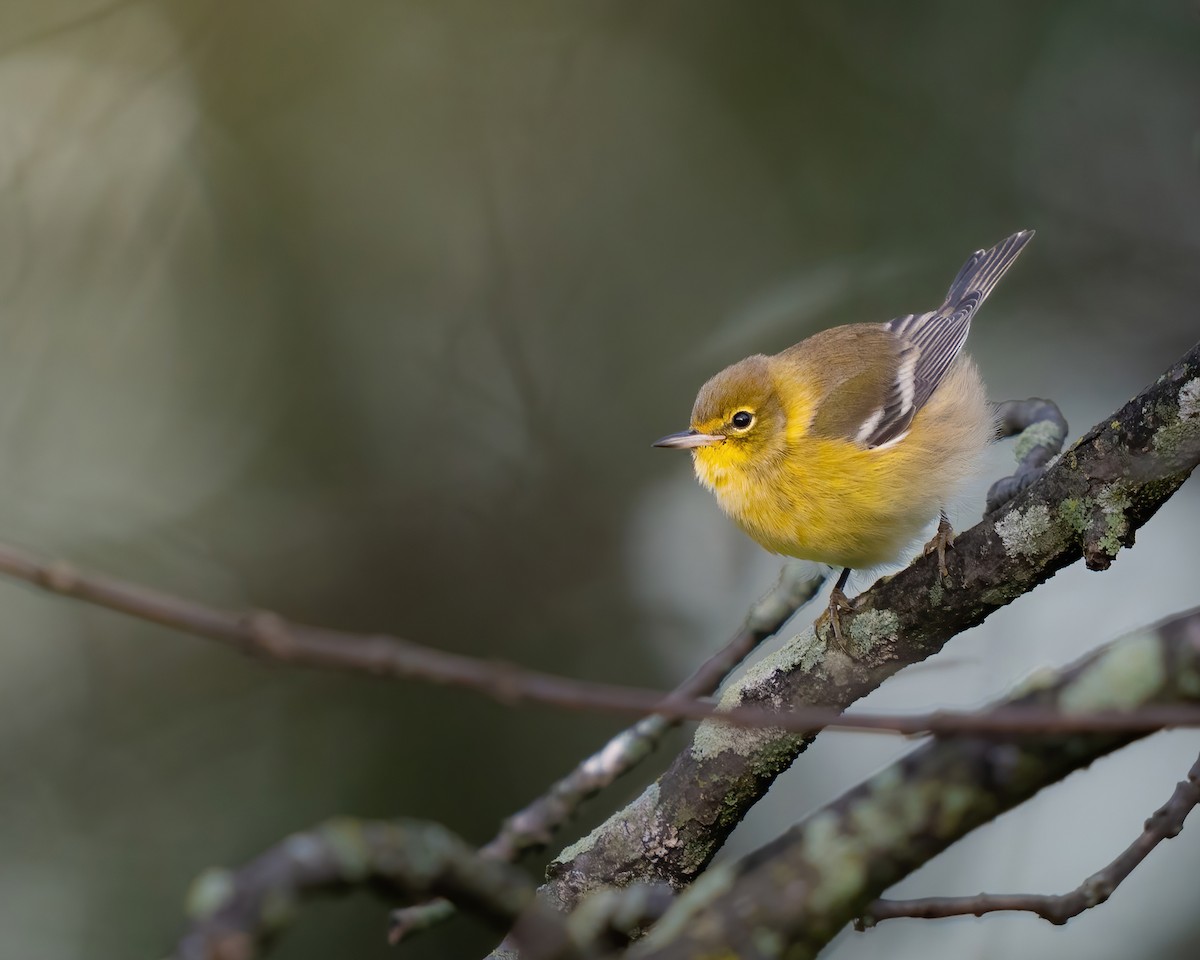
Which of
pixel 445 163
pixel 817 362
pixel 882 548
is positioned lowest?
pixel 882 548

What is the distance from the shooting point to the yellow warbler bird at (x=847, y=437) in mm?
3330

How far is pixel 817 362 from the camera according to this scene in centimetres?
402

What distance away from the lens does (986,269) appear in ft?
14.4

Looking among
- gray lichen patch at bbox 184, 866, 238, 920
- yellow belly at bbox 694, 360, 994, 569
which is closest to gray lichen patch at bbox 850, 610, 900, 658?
yellow belly at bbox 694, 360, 994, 569

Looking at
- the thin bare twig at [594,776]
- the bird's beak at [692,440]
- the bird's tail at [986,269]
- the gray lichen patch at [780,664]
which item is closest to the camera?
the gray lichen patch at [780,664]

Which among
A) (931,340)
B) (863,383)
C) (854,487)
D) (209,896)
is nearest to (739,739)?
(854,487)

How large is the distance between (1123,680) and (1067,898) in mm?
905

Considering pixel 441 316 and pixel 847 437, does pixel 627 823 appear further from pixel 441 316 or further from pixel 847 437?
pixel 441 316

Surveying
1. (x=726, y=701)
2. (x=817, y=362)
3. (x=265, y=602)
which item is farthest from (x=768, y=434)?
(x=265, y=602)

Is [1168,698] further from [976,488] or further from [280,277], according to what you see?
[280,277]

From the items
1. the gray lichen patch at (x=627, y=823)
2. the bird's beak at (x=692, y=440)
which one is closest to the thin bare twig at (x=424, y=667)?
the gray lichen patch at (x=627, y=823)

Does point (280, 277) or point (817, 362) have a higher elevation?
point (280, 277)

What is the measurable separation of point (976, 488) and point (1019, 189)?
7.40ft

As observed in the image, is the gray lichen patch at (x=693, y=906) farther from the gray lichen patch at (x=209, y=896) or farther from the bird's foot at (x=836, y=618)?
the bird's foot at (x=836, y=618)
